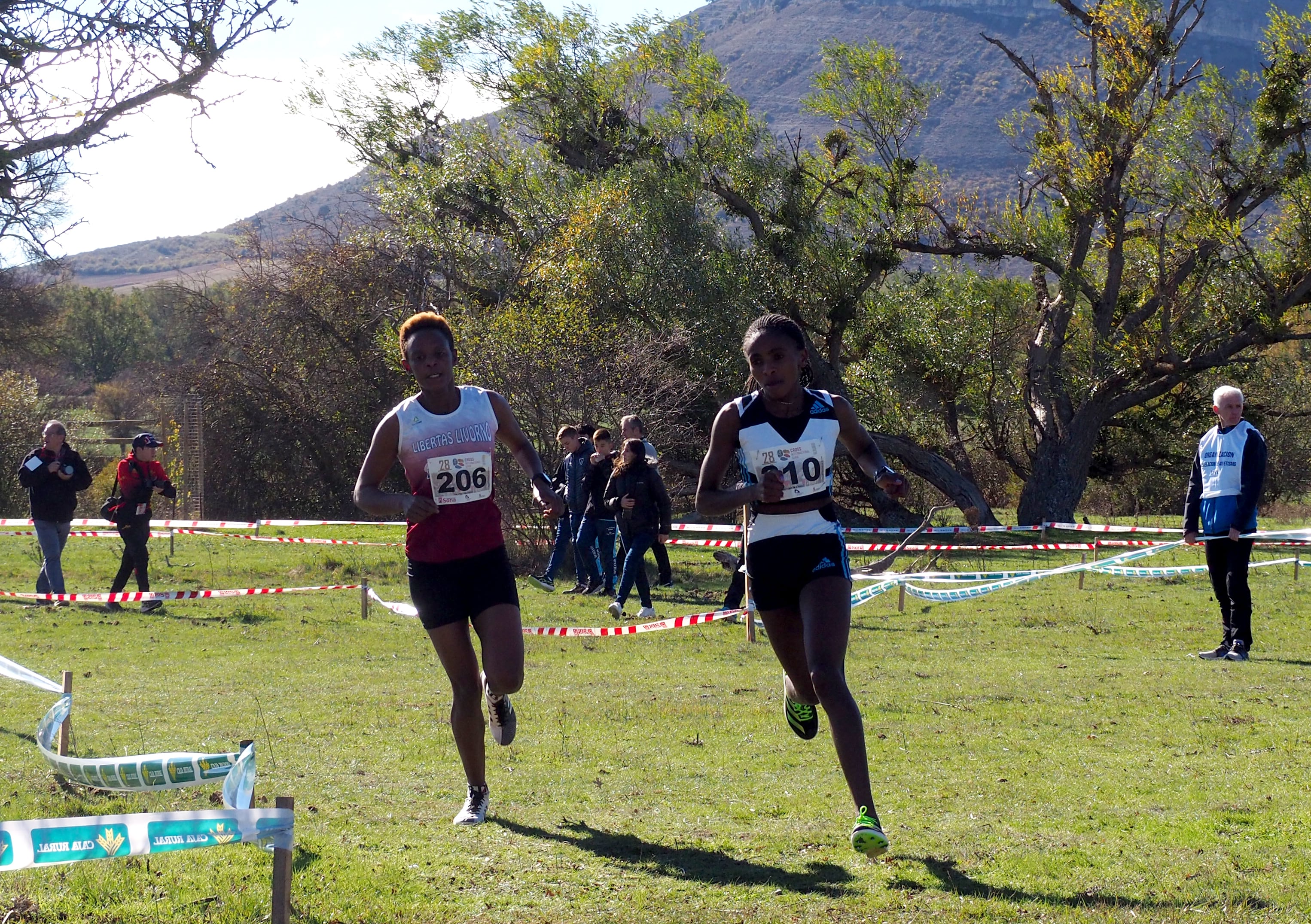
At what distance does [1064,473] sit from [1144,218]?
18.0ft

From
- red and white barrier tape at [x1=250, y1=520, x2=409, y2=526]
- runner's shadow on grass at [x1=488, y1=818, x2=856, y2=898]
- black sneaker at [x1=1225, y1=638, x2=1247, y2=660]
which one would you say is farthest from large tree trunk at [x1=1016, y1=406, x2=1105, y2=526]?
runner's shadow on grass at [x1=488, y1=818, x2=856, y2=898]

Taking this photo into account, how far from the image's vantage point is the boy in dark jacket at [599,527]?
15.0 meters

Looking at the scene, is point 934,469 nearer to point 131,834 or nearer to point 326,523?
point 326,523

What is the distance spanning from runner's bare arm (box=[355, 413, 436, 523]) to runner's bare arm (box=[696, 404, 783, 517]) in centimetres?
110

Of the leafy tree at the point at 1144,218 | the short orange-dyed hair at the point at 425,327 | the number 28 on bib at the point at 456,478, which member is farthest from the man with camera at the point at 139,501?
the leafy tree at the point at 1144,218

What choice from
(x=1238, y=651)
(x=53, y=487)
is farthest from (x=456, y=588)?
(x=53, y=487)

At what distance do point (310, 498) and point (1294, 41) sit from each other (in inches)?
937

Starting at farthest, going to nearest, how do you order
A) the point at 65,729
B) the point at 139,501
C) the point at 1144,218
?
the point at 1144,218, the point at 139,501, the point at 65,729

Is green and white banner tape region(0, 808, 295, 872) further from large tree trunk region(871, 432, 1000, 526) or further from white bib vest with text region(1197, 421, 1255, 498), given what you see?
large tree trunk region(871, 432, 1000, 526)

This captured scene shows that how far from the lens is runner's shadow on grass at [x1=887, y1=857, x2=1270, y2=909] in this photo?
4.36 m

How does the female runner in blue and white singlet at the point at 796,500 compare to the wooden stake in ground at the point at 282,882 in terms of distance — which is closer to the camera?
the wooden stake in ground at the point at 282,882

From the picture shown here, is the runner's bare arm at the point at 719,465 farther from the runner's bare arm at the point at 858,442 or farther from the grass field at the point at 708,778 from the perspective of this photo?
the grass field at the point at 708,778

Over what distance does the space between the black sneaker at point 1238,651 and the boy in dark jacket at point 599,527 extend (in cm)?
669

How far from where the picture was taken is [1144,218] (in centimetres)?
2631
